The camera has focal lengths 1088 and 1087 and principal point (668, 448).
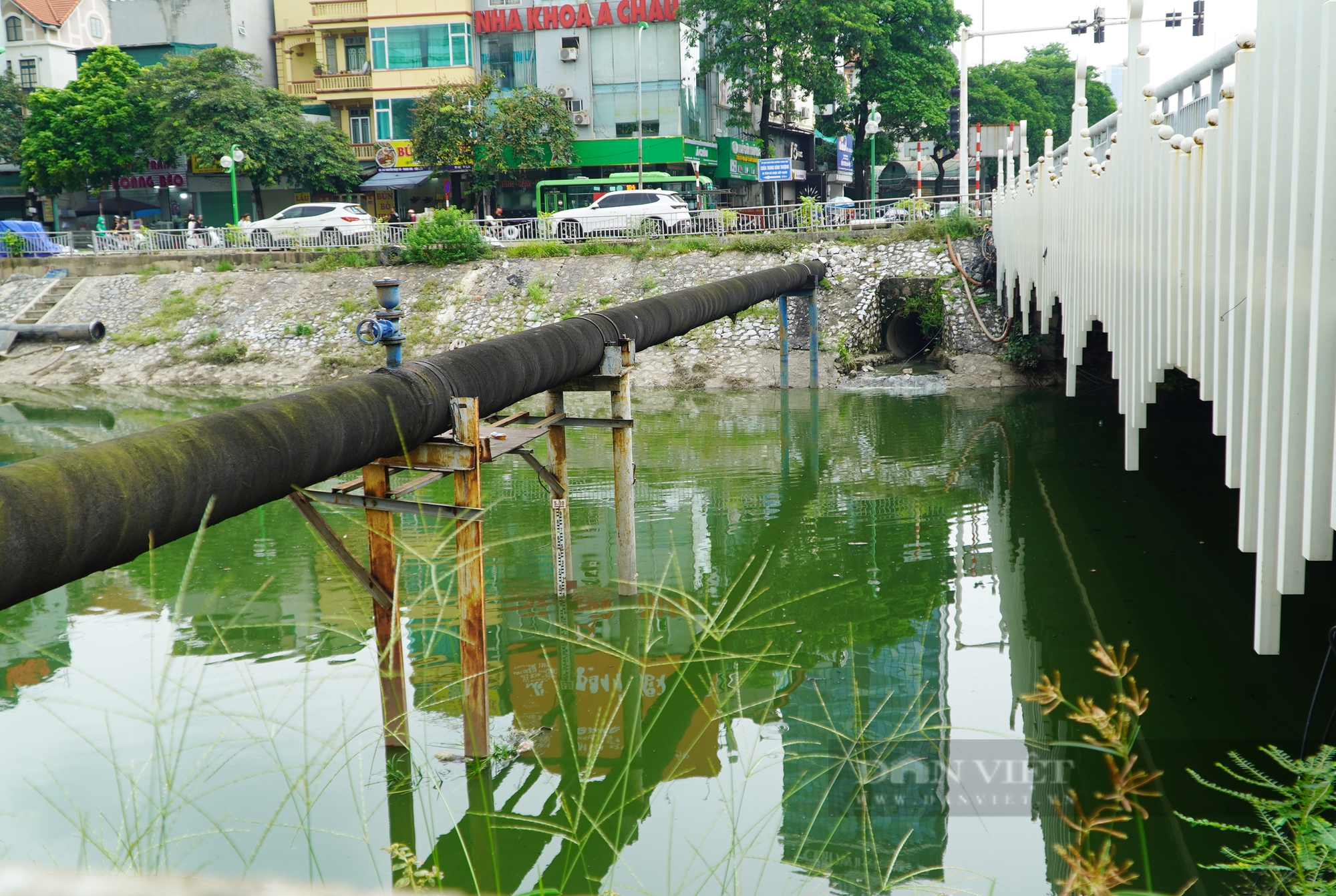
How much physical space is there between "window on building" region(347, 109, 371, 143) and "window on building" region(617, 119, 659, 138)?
9.84m

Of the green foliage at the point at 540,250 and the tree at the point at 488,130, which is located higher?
the tree at the point at 488,130

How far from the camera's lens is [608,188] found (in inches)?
1481

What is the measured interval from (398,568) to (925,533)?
372 inches

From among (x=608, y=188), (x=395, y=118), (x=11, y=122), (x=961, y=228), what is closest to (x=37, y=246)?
(x=11, y=122)

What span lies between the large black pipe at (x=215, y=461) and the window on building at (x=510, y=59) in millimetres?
33862

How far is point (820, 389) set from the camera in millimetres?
22906

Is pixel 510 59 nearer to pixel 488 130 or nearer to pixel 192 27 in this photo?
pixel 488 130

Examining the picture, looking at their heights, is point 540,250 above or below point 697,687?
above

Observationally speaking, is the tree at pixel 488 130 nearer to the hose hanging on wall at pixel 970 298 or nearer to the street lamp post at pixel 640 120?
the street lamp post at pixel 640 120

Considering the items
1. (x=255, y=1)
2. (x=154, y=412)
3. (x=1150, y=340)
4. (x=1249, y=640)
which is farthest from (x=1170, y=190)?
(x=255, y=1)

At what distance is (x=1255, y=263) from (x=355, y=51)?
135ft

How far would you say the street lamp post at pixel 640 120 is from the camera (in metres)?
35.2

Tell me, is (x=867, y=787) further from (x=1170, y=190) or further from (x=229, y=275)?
(x=229, y=275)

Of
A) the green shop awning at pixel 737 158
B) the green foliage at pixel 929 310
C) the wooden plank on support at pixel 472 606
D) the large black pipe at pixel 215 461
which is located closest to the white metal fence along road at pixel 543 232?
the green foliage at pixel 929 310
